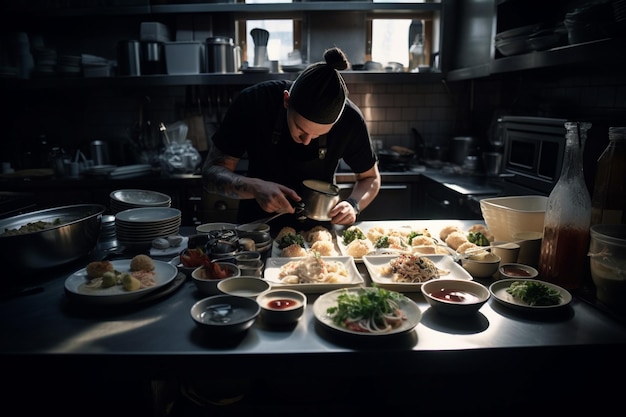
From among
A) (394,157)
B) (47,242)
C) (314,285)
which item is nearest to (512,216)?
(314,285)

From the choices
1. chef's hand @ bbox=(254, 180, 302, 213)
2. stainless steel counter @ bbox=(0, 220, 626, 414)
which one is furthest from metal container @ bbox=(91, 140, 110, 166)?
stainless steel counter @ bbox=(0, 220, 626, 414)

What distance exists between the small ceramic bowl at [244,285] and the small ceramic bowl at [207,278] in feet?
0.12

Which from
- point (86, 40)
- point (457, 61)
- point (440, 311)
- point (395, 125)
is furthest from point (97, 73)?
point (440, 311)

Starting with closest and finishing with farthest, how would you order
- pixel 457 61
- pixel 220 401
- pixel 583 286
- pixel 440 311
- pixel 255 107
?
pixel 440 311 → pixel 583 286 → pixel 220 401 → pixel 255 107 → pixel 457 61

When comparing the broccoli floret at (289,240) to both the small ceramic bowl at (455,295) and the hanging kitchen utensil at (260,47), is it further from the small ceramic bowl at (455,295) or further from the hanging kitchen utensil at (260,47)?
the hanging kitchen utensil at (260,47)

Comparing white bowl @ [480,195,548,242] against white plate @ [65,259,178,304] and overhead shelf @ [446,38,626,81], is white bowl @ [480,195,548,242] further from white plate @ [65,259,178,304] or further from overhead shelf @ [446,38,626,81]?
white plate @ [65,259,178,304]

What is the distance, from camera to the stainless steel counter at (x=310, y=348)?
51.6 inches

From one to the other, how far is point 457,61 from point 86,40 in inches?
150

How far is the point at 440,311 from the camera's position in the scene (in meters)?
1.53

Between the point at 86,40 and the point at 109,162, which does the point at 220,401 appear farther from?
the point at 86,40

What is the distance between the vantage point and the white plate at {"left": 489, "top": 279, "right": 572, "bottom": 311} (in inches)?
59.5

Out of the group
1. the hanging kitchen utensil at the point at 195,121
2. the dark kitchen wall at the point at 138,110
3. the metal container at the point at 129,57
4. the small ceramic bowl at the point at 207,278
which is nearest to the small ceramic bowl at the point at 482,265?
the small ceramic bowl at the point at 207,278

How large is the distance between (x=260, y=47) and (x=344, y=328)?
3738mm

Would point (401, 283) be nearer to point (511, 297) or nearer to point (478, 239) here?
point (511, 297)
